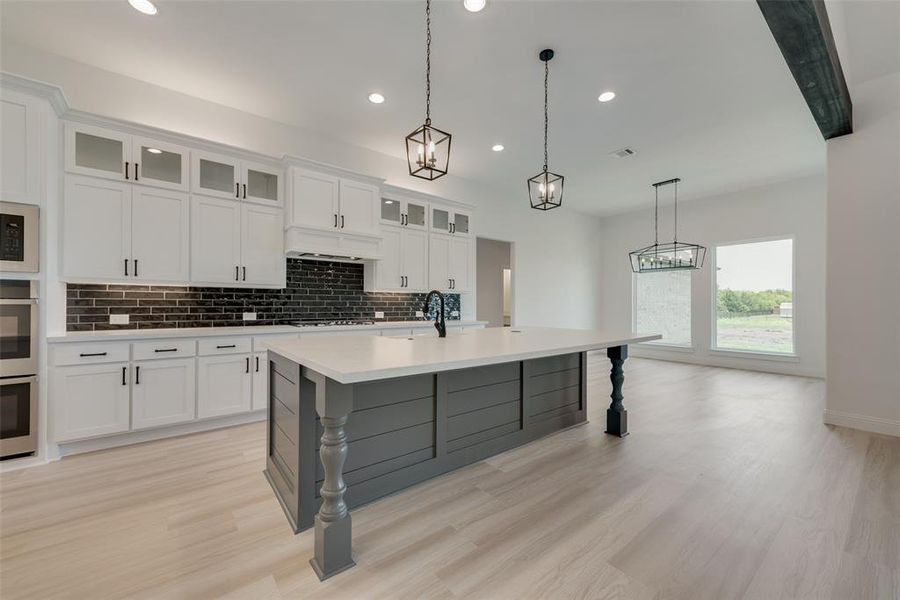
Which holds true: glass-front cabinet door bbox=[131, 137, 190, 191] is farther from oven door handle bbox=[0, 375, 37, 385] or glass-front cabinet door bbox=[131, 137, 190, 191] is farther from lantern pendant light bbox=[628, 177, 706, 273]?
lantern pendant light bbox=[628, 177, 706, 273]

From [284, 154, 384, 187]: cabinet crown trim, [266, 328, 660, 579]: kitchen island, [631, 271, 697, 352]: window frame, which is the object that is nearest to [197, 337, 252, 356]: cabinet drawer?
[266, 328, 660, 579]: kitchen island

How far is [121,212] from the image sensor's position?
9.89ft

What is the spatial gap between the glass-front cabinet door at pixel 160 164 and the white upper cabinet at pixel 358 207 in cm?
142

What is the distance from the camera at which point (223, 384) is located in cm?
328

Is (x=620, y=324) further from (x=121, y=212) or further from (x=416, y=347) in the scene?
(x=121, y=212)

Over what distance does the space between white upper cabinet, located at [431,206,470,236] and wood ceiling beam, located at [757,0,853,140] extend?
12.0 ft

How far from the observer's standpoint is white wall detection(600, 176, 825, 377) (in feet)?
18.5

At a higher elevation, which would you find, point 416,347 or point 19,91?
Result: point 19,91

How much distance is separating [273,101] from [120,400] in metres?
2.93

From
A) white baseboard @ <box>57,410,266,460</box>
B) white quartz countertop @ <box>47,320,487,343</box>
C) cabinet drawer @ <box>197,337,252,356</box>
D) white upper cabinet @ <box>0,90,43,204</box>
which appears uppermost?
white upper cabinet @ <box>0,90,43,204</box>

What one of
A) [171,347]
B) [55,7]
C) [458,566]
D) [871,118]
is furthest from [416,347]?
[871,118]

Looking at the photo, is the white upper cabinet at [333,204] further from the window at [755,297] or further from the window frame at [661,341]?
the window at [755,297]

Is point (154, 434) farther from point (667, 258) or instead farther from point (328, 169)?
point (667, 258)

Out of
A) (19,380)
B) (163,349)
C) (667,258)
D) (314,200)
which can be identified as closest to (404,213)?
(314,200)
